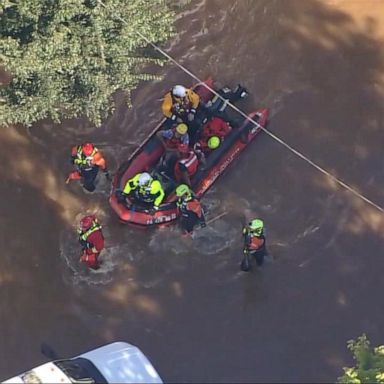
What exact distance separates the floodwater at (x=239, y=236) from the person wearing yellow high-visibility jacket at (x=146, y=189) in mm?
668

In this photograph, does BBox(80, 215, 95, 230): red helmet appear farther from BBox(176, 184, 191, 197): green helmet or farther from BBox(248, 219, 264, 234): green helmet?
BBox(248, 219, 264, 234): green helmet

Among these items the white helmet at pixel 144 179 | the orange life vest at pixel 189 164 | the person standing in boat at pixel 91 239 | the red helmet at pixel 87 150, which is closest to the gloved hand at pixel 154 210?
the white helmet at pixel 144 179

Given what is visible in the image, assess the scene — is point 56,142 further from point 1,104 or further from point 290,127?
point 290,127

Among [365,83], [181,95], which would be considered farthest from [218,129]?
[365,83]

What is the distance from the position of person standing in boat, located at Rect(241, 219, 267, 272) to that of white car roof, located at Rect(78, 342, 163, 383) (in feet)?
9.80

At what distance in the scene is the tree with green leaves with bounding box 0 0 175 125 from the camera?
12.3m

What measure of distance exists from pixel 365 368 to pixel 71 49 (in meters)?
6.50

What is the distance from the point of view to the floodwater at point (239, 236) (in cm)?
1320

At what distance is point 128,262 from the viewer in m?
14.2

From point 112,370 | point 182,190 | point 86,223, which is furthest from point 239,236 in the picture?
point 112,370

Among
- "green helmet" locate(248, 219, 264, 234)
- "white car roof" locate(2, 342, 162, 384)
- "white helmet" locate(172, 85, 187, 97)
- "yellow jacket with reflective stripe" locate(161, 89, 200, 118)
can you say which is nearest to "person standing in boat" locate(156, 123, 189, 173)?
"yellow jacket with reflective stripe" locate(161, 89, 200, 118)

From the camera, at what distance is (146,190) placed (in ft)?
46.2

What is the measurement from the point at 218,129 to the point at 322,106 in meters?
2.35

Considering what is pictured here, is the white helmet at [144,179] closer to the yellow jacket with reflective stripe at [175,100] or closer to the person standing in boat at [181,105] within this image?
the person standing in boat at [181,105]
